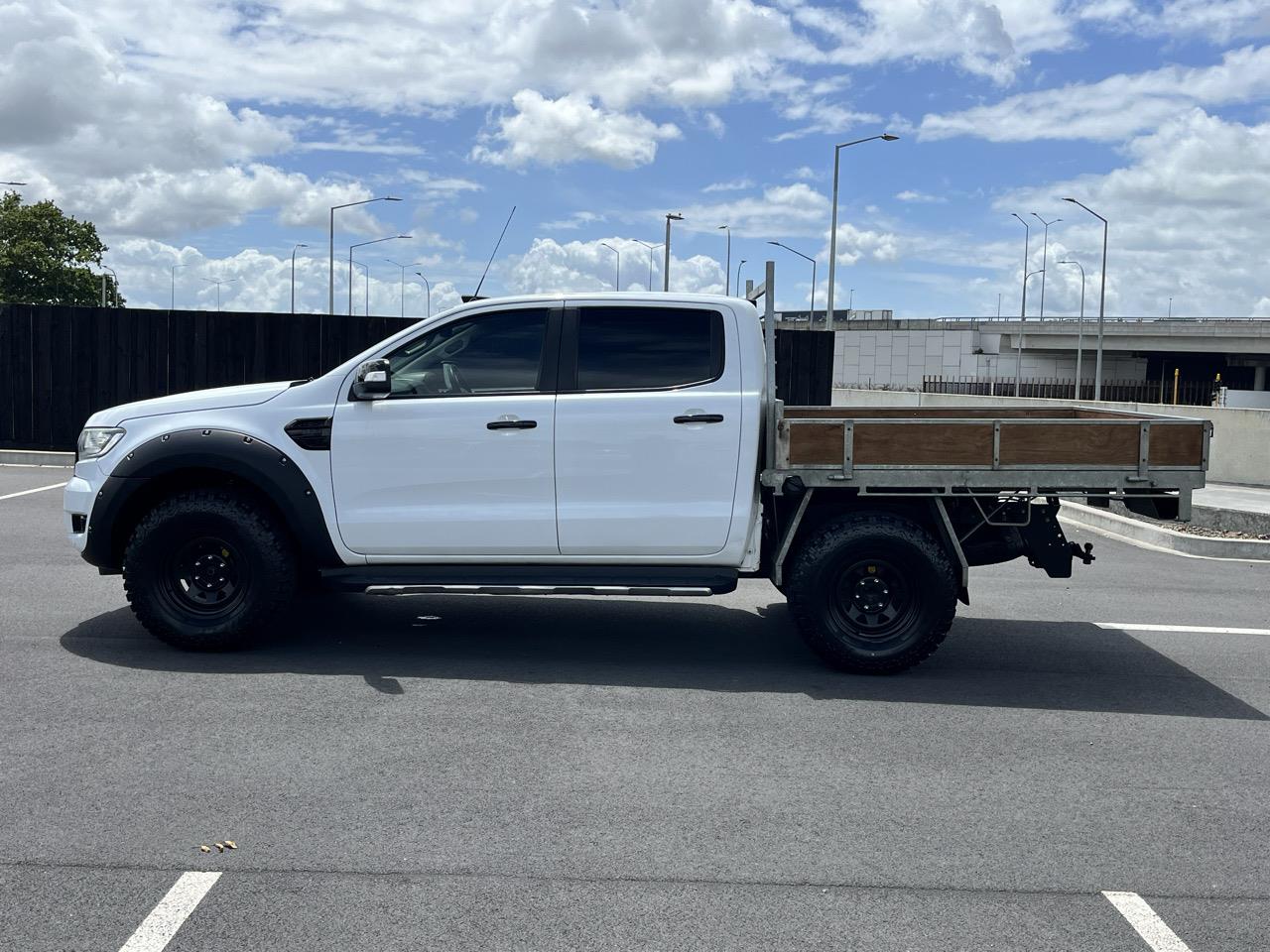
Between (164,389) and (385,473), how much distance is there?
511 inches

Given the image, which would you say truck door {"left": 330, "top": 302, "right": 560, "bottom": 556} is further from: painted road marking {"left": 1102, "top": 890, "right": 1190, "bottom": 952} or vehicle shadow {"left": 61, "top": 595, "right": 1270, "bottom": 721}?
painted road marking {"left": 1102, "top": 890, "right": 1190, "bottom": 952}

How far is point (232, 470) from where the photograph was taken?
22.4 feet

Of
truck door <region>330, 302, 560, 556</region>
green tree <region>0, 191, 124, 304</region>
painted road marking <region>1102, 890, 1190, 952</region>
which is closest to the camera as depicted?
painted road marking <region>1102, 890, 1190, 952</region>

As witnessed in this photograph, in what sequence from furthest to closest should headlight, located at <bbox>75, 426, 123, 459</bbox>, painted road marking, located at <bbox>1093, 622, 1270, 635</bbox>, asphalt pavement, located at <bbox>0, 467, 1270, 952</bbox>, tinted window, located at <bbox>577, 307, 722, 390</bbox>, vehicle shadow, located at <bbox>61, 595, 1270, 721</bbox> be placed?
painted road marking, located at <bbox>1093, 622, 1270, 635</bbox> < headlight, located at <bbox>75, 426, 123, 459</bbox> < tinted window, located at <bbox>577, 307, 722, 390</bbox> < vehicle shadow, located at <bbox>61, 595, 1270, 721</bbox> < asphalt pavement, located at <bbox>0, 467, 1270, 952</bbox>

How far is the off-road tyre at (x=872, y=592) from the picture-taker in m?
6.68

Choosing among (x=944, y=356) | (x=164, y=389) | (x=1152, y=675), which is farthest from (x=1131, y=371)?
(x=1152, y=675)

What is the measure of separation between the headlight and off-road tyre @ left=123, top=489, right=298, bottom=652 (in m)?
0.45

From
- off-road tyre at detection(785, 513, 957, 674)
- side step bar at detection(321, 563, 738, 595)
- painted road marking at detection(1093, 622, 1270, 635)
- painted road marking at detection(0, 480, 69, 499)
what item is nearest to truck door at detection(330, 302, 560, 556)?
side step bar at detection(321, 563, 738, 595)

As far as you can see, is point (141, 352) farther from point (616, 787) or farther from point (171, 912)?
point (171, 912)

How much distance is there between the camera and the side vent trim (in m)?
6.84

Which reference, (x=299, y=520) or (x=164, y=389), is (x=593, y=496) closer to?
→ (x=299, y=520)

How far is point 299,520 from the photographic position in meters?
6.84

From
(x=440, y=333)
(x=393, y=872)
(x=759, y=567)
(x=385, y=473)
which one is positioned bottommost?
(x=393, y=872)

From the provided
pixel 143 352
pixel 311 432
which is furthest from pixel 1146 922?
pixel 143 352
